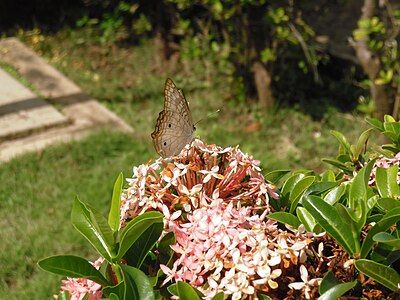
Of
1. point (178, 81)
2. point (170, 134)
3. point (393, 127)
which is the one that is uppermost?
point (170, 134)

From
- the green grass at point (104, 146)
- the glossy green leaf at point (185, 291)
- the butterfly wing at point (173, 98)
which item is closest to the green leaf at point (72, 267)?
the glossy green leaf at point (185, 291)

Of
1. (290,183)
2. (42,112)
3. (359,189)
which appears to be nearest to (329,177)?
(290,183)

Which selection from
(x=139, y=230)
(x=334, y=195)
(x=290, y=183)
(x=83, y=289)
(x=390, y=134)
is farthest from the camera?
(x=390, y=134)

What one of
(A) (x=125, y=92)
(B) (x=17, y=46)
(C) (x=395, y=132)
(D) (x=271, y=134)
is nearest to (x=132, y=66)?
(A) (x=125, y=92)

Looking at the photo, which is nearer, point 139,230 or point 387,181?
point 139,230

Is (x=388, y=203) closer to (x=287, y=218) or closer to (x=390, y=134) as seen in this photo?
(x=287, y=218)

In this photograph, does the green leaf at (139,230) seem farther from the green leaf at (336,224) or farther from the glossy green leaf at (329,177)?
the glossy green leaf at (329,177)

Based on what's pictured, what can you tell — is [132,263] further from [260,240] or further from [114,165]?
[114,165]

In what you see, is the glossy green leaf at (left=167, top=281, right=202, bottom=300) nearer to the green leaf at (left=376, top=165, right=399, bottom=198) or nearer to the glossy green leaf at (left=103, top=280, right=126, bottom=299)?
the glossy green leaf at (left=103, top=280, right=126, bottom=299)
